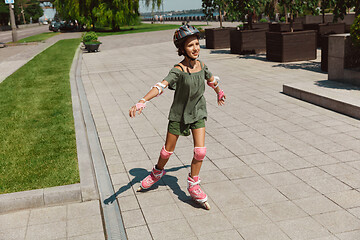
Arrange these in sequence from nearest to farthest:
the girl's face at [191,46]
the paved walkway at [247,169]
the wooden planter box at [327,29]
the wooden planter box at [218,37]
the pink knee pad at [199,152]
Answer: the paved walkway at [247,169], the girl's face at [191,46], the pink knee pad at [199,152], the wooden planter box at [327,29], the wooden planter box at [218,37]

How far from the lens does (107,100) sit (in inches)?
425

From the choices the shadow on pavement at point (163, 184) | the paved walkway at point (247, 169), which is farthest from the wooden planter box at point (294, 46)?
the shadow on pavement at point (163, 184)

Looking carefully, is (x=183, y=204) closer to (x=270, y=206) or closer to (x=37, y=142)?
(x=270, y=206)

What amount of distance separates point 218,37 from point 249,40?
361cm

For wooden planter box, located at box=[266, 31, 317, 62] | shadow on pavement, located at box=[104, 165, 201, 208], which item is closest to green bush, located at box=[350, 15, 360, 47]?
wooden planter box, located at box=[266, 31, 317, 62]

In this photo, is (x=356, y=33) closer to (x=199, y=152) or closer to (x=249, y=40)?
(x=199, y=152)

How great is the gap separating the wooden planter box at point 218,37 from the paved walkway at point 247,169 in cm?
1150

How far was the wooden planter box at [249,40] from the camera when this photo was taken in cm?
1877

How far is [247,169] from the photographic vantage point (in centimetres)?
579

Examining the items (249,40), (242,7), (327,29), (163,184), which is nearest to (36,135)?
(163,184)

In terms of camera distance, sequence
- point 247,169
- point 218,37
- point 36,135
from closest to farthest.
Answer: point 247,169 < point 36,135 < point 218,37

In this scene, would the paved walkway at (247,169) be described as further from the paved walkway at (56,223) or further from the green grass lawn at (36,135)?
the green grass lawn at (36,135)

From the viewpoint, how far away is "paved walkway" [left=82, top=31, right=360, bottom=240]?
4.34 m

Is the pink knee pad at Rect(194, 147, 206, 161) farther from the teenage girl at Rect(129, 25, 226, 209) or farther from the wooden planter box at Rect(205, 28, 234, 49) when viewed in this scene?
the wooden planter box at Rect(205, 28, 234, 49)
